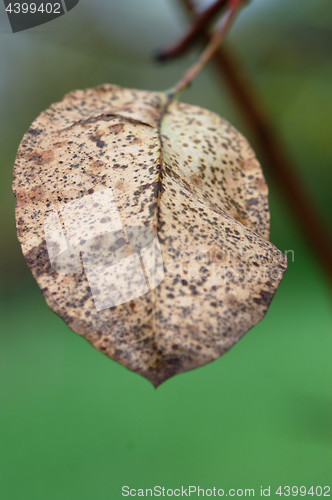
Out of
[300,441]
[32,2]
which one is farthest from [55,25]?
[300,441]

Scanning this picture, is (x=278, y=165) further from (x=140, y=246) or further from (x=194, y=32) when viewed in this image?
(x=140, y=246)

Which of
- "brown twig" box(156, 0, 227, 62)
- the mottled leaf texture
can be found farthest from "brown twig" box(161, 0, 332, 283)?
the mottled leaf texture

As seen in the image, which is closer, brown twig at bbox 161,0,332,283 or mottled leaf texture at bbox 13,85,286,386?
mottled leaf texture at bbox 13,85,286,386

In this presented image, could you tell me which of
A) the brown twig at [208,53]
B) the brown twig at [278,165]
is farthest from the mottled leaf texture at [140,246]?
the brown twig at [278,165]

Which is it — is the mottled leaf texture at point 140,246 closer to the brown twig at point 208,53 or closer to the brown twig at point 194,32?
the brown twig at point 208,53

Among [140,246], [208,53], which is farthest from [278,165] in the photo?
[140,246]

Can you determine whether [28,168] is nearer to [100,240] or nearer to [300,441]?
[100,240]

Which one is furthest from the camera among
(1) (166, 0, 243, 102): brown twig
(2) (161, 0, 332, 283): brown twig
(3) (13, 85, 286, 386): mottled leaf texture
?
(2) (161, 0, 332, 283): brown twig

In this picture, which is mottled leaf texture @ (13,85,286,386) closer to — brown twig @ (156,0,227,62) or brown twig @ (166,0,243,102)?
brown twig @ (166,0,243,102)
